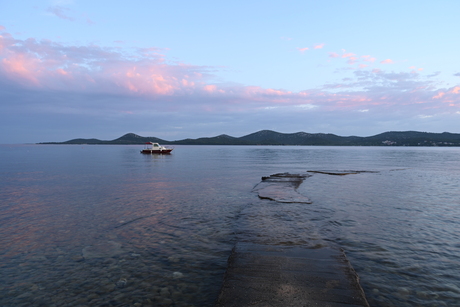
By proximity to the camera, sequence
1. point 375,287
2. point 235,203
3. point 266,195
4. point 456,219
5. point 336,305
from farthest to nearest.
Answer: point 266,195 < point 235,203 < point 456,219 < point 375,287 < point 336,305

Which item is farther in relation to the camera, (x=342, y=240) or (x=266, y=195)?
(x=266, y=195)

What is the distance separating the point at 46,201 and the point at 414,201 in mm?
28775

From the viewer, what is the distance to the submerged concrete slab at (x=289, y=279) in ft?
22.9

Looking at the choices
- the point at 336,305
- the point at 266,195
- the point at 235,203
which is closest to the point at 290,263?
the point at 336,305

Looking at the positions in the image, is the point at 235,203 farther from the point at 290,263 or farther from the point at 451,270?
the point at 451,270

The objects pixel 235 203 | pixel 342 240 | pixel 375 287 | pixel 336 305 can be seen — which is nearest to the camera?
pixel 336 305

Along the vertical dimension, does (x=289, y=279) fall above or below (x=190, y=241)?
above

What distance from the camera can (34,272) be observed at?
947 centimetres

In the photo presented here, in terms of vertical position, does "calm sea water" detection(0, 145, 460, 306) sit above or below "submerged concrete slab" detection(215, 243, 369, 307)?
below

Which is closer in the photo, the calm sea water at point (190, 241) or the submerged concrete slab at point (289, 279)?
the submerged concrete slab at point (289, 279)

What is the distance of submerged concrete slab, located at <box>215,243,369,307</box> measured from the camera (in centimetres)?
698

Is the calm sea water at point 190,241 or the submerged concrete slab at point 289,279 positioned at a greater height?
the submerged concrete slab at point 289,279

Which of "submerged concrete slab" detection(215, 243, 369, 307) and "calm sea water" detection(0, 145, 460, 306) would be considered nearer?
"submerged concrete slab" detection(215, 243, 369, 307)

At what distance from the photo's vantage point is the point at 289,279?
26.6 ft
